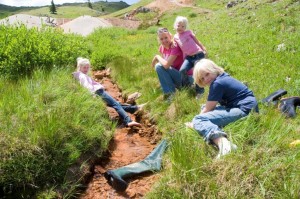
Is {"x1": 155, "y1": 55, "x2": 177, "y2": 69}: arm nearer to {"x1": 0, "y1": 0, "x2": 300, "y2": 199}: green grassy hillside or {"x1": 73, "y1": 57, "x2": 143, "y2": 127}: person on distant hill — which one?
{"x1": 0, "y1": 0, "x2": 300, "y2": 199}: green grassy hillside

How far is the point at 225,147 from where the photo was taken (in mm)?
4273

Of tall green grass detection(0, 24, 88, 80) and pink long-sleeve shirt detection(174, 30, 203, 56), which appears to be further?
tall green grass detection(0, 24, 88, 80)

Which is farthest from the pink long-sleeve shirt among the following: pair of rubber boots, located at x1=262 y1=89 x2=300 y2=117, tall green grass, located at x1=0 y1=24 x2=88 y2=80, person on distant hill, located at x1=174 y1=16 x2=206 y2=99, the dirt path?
tall green grass, located at x1=0 y1=24 x2=88 y2=80

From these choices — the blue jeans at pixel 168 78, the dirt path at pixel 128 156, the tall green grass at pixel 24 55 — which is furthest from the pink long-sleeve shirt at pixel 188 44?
the tall green grass at pixel 24 55

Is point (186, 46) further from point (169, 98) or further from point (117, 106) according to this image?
point (117, 106)

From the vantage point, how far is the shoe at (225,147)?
4.17 metres

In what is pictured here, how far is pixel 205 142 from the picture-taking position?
15.4ft

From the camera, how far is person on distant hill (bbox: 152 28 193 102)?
25.0 feet

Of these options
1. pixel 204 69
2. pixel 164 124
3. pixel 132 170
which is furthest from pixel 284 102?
pixel 132 170

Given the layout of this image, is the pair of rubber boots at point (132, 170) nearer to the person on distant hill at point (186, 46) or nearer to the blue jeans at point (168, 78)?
the blue jeans at point (168, 78)

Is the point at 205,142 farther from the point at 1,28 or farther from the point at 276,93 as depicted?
the point at 1,28

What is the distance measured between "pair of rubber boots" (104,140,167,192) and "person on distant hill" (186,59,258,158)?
78 cm

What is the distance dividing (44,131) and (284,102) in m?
4.25

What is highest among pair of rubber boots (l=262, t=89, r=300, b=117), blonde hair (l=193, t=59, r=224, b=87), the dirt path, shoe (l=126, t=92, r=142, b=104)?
blonde hair (l=193, t=59, r=224, b=87)
